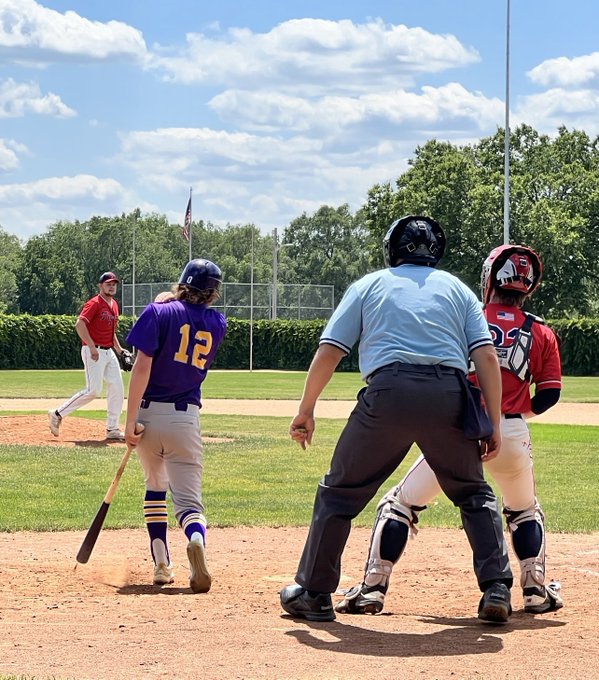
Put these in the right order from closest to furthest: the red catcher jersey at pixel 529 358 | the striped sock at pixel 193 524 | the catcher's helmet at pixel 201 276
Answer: the red catcher jersey at pixel 529 358 < the striped sock at pixel 193 524 < the catcher's helmet at pixel 201 276

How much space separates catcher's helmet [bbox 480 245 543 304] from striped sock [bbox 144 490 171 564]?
2.44 m

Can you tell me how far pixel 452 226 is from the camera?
62.5m

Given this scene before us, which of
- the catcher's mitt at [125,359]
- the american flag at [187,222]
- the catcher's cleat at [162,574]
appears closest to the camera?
the catcher's cleat at [162,574]

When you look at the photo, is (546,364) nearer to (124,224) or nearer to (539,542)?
(539,542)

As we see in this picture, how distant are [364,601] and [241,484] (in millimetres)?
6431

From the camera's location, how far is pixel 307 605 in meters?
Answer: 5.81

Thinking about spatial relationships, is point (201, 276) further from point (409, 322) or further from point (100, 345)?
point (100, 345)

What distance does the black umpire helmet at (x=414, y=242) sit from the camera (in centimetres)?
590

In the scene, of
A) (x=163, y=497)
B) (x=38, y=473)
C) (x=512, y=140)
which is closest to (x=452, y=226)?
(x=512, y=140)

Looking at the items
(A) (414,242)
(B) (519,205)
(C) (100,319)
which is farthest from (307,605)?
(B) (519,205)

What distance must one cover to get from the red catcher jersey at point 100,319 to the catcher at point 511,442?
9.15m

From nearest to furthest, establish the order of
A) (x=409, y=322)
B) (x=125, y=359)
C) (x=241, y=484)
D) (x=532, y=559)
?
(x=409, y=322) → (x=532, y=559) → (x=241, y=484) → (x=125, y=359)

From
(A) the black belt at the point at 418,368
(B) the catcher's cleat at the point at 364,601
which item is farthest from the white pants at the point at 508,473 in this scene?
(A) the black belt at the point at 418,368

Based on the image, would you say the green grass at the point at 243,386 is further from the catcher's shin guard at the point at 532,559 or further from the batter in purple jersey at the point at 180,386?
the catcher's shin guard at the point at 532,559
